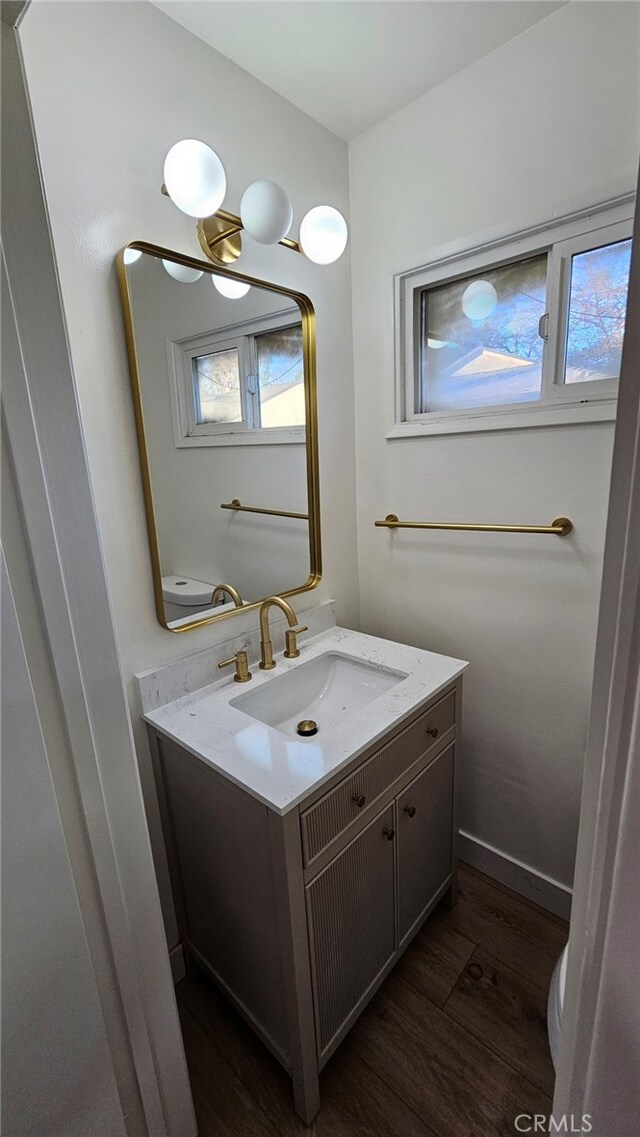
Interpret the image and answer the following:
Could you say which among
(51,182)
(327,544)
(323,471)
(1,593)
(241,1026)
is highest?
(51,182)

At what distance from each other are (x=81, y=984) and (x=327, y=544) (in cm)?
123

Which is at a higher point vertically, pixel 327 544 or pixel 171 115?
pixel 171 115

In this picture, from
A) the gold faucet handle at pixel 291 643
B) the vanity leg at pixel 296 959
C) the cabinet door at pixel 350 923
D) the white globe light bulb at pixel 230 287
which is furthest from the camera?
the gold faucet handle at pixel 291 643

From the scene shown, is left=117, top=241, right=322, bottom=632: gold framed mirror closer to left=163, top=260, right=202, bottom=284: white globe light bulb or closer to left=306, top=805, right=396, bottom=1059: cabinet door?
left=163, top=260, right=202, bottom=284: white globe light bulb

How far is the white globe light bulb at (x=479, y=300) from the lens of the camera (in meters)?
1.34

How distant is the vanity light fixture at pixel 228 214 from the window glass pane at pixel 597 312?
62 cm

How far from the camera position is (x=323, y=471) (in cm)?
157

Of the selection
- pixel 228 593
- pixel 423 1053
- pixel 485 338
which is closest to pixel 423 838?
pixel 423 1053

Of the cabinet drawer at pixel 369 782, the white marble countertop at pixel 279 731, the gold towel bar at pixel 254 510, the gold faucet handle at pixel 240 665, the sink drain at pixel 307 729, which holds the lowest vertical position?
the cabinet drawer at pixel 369 782

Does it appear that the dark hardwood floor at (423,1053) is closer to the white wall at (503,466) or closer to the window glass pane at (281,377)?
the white wall at (503,466)

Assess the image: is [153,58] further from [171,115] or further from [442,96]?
[442,96]

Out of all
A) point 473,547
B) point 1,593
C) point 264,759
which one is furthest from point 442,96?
point 264,759

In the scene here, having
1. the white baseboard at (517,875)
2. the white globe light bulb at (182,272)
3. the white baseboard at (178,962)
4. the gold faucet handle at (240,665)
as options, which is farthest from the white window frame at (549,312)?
the white baseboard at (178,962)

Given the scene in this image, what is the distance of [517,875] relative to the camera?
154cm
